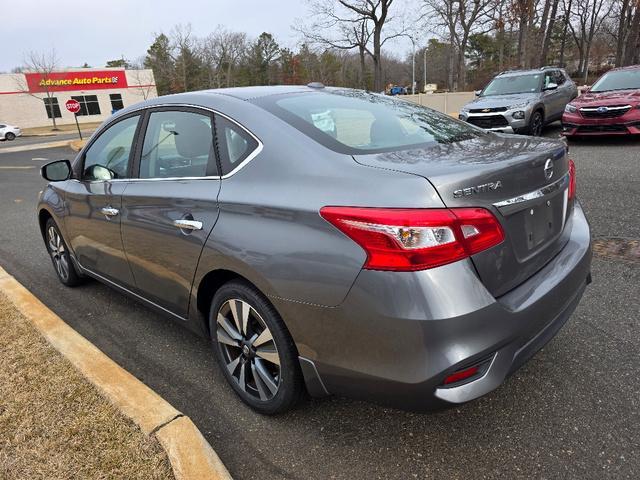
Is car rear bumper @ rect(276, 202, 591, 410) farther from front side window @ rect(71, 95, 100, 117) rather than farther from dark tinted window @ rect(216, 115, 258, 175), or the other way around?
front side window @ rect(71, 95, 100, 117)

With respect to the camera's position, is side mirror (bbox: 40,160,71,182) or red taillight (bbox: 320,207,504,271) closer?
red taillight (bbox: 320,207,504,271)

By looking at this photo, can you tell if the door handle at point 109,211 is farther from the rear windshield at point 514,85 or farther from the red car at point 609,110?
the rear windshield at point 514,85

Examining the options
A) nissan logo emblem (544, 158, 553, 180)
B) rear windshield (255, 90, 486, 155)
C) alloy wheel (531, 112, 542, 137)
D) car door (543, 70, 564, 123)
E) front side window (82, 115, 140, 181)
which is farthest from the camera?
car door (543, 70, 564, 123)

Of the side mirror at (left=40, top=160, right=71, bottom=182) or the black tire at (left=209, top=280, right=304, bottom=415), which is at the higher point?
the side mirror at (left=40, top=160, right=71, bottom=182)

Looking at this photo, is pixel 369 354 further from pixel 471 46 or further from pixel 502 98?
pixel 471 46

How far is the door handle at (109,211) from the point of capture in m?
3.19

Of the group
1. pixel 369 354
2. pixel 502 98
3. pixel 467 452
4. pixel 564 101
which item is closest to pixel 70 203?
pixel 369 354

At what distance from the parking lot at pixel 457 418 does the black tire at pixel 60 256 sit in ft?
2.57

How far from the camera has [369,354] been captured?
190cm

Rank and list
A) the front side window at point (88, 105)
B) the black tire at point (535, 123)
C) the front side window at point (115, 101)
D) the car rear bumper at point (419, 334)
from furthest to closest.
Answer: the front side window at point (115, 101) < the front side window at point (88, 105) < the black tire at point (535, 123) < the car rear bumper at point (419, 334)

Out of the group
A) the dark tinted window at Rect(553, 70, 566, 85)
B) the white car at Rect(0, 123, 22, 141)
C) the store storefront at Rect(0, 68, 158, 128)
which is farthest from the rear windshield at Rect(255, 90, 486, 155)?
the store storefront at Rect(0, 68, 158, 128)

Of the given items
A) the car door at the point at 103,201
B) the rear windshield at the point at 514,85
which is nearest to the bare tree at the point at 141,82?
the rear windshield at the point at 514,85

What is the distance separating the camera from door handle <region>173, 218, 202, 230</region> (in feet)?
8.16

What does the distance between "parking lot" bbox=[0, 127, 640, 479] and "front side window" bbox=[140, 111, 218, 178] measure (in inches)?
49.1
